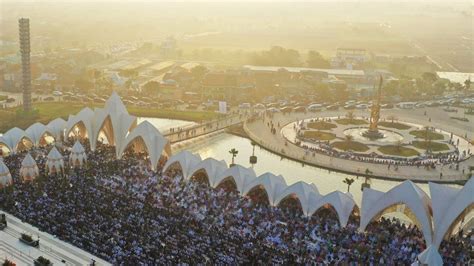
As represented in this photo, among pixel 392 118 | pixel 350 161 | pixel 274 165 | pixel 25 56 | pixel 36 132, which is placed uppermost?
pixel 25 56

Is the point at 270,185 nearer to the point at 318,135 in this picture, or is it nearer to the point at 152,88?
the point at 318,135

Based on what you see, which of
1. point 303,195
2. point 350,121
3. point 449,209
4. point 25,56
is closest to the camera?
point 449,209

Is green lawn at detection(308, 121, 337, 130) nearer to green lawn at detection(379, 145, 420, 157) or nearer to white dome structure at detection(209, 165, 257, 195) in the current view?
green lawn at detection(379, 145, 420, 157)

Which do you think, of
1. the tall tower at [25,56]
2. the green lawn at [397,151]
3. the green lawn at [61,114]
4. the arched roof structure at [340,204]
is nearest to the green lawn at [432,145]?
the green lawn at [397,151]

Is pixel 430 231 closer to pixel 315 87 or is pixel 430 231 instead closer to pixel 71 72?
pixel 315 87

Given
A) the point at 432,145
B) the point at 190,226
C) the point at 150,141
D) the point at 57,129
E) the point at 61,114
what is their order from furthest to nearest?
1. the point at 61,114
2. the point at 432,145
3. the point at 57,129
4. the point at 150,141
5. the point at 190,226

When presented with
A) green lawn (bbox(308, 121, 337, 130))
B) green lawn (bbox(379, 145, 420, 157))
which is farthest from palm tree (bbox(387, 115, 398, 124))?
green lawn (bbox(379, 145, 420, 157))

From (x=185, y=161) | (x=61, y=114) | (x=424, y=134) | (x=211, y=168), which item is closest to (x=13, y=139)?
(x=185, y=161)

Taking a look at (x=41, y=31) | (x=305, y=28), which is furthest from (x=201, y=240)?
(x=305, y=28)
